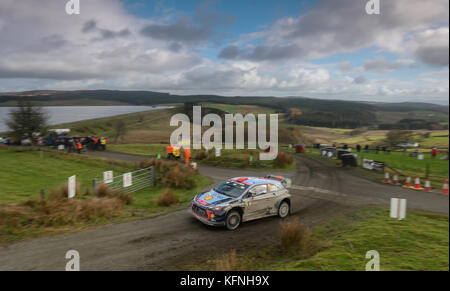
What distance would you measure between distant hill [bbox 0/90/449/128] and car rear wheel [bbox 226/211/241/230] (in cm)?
3013

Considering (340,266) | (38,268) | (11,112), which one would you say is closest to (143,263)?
(38,268)

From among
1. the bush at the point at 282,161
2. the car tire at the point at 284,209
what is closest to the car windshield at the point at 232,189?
the car tire at the point at 284,209

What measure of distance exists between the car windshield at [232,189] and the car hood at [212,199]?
0.26 m

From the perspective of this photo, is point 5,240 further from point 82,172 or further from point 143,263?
point 82,172

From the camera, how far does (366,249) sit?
7824 mm

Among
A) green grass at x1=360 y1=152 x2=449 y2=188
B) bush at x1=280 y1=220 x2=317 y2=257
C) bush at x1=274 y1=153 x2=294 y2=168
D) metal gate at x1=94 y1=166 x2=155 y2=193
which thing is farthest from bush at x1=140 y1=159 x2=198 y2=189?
green grass at x1=360 y1=152 x2=449 y2=188

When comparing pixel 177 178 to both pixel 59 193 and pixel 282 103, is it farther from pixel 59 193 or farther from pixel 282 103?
pixel 282 103

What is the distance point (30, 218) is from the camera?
9336 millimetres

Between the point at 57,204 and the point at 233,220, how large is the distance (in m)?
7.22

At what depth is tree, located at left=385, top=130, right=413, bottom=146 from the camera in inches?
1140

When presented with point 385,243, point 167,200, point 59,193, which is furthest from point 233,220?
point 59,193

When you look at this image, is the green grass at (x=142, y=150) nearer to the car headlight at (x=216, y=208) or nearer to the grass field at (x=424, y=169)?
the grass field at (x=424, y=169)

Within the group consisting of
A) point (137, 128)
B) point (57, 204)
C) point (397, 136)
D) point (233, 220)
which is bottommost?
point (233, 220)
